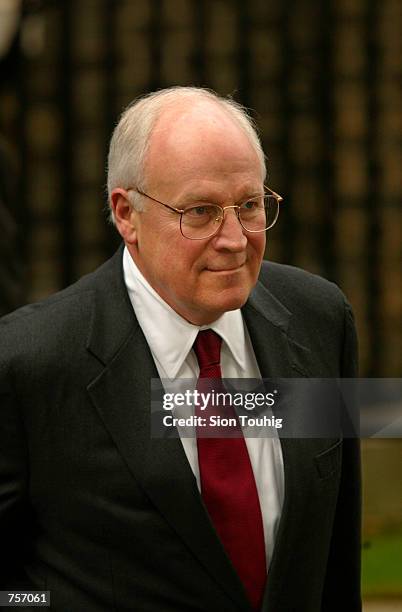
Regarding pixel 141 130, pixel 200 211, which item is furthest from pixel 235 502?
pixel 141 130

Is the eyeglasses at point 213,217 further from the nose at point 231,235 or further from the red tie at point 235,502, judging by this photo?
the red tie at point 235,502

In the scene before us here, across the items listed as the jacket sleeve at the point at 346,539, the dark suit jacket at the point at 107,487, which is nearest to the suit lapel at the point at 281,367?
the dark suit jacket at the point at 107,487

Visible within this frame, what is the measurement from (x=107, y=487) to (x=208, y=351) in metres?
0.21

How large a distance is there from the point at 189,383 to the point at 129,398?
74 millimetres

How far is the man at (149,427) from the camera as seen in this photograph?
132cm

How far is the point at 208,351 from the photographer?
4.57 ft

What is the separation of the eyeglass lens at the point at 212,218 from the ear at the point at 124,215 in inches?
3.9

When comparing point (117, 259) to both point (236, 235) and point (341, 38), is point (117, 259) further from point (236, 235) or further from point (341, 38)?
point (341, 38)

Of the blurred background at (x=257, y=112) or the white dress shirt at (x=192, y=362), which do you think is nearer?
the white dress shirt at (x=192, y=362)

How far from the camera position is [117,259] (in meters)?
1.46

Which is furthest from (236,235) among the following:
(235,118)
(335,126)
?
(335,126)

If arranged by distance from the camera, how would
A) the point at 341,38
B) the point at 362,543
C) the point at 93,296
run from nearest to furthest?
the point at 93,296 < the point at 362,543 < the point at 341,38

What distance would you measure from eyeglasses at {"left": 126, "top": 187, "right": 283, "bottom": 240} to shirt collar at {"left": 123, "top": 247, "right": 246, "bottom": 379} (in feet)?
0.38

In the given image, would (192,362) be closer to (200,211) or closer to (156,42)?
(200,211)
